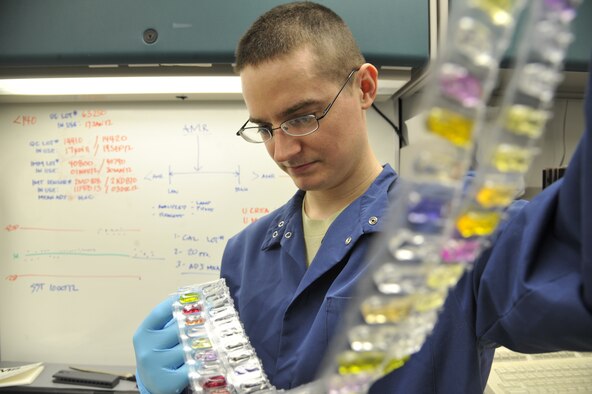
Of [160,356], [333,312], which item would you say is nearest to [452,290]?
[333,312]

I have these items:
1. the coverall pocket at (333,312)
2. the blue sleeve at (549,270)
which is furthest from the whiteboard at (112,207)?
the blue sleeve at (549,270)

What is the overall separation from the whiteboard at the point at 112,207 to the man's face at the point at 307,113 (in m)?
0.74

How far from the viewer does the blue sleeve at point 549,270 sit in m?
0.33

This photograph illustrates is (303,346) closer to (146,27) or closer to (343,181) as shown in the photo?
(343,181)

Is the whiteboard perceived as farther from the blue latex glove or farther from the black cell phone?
the blue latex glove

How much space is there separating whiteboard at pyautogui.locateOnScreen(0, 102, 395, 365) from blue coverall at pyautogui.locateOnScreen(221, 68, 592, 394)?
1.86ft

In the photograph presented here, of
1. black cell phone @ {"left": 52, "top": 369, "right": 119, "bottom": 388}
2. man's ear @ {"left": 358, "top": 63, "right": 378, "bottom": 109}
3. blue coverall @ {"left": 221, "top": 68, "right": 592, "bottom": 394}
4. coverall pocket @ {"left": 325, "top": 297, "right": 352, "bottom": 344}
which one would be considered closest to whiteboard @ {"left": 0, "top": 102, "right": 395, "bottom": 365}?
black cell phone @ {"left": 52, "top": 369, "right": 119, "bottom": 388}

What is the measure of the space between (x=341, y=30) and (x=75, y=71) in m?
0.93

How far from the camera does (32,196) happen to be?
1437 millimetres

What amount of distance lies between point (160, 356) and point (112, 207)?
854mm

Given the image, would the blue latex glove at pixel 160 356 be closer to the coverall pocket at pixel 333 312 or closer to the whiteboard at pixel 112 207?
the coverall pocket at pixel 333 312

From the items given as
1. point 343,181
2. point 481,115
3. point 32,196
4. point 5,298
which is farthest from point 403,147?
point 5,298

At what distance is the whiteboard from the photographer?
1.42 metres

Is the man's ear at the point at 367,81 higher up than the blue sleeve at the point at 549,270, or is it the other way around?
the man's ear at the point at 367,81
